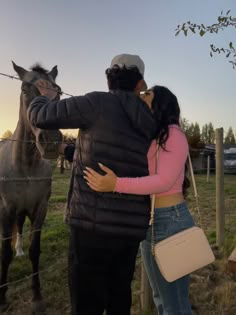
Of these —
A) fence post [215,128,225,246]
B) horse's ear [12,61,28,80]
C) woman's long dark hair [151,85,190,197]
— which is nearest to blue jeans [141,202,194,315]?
woman's long dark hair [151,85,190,197]

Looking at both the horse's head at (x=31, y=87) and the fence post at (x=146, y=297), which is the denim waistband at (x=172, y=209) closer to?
the horse's head at (x=31, y=87)

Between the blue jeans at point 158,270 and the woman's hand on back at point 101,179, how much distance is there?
1.55ft

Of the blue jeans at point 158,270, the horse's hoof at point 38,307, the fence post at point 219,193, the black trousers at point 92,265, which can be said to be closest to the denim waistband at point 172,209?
the blue jeans at point 158,270

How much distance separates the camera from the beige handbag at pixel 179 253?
77.2 inches

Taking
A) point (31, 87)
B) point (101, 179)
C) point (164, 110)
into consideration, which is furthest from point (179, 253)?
point (31, 87)

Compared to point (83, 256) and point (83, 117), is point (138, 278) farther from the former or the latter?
point (83, 117)

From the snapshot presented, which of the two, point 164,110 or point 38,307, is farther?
point 38,307

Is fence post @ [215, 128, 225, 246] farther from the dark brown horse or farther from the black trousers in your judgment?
the black trousers

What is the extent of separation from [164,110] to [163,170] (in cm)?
34

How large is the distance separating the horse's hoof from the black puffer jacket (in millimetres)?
2104

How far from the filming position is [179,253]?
1974 millimetres

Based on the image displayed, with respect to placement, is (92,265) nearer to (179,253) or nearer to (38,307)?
(179,253)

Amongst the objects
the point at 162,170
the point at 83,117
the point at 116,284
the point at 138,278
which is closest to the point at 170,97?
the point at 162,170

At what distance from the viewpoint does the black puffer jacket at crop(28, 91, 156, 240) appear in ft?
5.39
